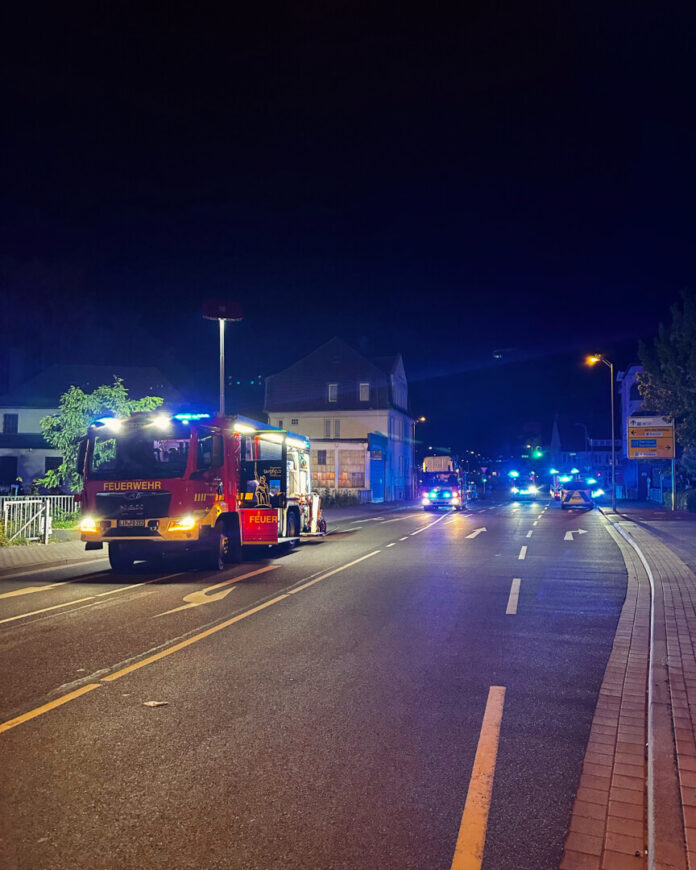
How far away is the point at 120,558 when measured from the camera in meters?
14.8

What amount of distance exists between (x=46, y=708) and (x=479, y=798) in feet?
12.2

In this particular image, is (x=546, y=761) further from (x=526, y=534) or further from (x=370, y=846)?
(x=526, y=534)

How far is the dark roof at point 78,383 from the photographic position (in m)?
60.8

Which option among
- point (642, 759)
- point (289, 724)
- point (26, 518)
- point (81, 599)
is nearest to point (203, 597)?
point (81, 599)

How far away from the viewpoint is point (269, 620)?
957cm

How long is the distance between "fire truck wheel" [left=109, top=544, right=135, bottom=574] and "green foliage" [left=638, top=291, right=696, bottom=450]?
96.6ft

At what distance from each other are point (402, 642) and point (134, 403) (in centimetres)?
2313

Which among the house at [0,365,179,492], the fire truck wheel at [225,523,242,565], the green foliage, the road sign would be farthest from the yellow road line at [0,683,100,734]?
the house at [0,365,179,492]

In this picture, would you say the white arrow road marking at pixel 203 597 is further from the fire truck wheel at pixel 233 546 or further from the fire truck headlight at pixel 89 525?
the fire truck headlight at pixel 89 525

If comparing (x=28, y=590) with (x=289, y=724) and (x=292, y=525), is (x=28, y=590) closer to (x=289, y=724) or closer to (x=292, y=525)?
(x=292, y=525)

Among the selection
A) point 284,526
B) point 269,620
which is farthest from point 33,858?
point 284,526

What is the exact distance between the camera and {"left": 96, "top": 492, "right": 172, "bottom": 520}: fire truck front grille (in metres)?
13.5

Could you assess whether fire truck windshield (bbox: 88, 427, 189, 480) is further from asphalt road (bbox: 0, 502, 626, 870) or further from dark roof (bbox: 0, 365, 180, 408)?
dark roof (bbox: 0, 365, 180, 408)

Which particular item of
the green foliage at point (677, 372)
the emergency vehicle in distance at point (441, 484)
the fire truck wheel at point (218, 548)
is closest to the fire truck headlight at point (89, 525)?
the fire truck wheel at point (218, 548)
